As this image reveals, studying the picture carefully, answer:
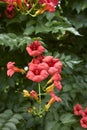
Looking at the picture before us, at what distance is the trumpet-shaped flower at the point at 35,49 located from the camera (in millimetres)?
2879

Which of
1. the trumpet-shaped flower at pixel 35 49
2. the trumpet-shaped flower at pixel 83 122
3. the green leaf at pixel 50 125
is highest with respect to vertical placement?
the trumpet-shaped flower at pixel 35 49

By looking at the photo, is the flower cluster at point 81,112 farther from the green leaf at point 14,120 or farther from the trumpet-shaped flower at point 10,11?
the trumpet-shaped flower at point 10,11

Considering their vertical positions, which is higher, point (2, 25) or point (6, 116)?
point (2, 25)

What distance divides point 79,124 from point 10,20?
0.98 metres

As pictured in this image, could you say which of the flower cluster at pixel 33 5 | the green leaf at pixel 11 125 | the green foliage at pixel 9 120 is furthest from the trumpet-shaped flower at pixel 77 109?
the flower cluster at pixel 33 5

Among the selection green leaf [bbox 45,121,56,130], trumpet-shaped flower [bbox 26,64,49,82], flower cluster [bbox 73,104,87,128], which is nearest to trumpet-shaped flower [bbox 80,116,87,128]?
flower cluster [bbox 73,104,87,128]

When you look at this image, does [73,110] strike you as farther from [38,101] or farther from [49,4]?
[49,4]

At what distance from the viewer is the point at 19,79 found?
355cm

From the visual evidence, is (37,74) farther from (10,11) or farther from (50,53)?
(10,11)

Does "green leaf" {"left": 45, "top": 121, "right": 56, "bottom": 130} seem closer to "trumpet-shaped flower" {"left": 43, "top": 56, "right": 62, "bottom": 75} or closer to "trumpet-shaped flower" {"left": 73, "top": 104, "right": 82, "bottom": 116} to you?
"trumpet-shaped flower" {"left": 73, "top": 104, "right": 82, "bottom": 116}

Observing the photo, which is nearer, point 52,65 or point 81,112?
point 52,65

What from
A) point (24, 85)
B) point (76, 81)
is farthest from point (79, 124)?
point (24, 85)

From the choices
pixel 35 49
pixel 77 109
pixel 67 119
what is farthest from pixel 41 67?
pixel 77 109

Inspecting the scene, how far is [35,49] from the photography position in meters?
2.91
